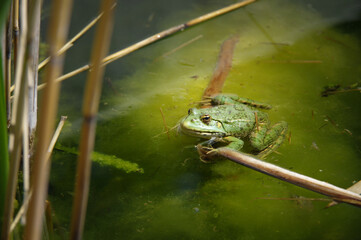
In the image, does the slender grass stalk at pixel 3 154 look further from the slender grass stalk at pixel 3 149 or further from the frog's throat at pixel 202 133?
the frog's throat at pixel 202 133

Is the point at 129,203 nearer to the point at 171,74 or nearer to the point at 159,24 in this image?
the point at 171,74

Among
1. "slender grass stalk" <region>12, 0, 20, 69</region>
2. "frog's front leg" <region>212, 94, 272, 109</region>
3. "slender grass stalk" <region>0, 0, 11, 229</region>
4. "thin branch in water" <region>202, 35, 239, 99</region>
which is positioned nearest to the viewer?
"slender grass stalk" <region>0, 0, 11, 229</region>

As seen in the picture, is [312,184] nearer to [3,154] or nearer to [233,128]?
[233,128]

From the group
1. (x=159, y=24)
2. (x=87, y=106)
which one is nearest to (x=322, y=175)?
(x=87, y=106)

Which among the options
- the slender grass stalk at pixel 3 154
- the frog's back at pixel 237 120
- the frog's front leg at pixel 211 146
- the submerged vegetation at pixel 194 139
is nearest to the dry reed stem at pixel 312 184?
the submerged vegetation at pixel 194 139

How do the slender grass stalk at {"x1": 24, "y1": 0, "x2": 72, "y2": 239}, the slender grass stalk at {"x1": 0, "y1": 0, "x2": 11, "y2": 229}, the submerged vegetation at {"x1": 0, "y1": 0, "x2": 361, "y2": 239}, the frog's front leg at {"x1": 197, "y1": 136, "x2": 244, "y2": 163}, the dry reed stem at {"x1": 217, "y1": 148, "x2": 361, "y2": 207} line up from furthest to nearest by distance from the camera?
the frog's front leg at {"x1": 197, "y1": 136, "x2": 244, "y2": 163}
the submerged vegetation at {"x1": 0, "y1": 0, "x2": 361, "y2": 239}
the dry reed stem at {"x1": 217, "y1": 148, "x2": 361, "y2": 207}
the slender grass stalk at {"x1": 0, "y1": 0, "x2": 11, "y2": 229}
the slender grass stalk at {"x1": 24, "y1": 0, "x2": 72, "y2": 239}

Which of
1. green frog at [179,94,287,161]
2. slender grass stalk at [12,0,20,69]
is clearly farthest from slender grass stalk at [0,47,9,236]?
green frog at [179,94,287,161]

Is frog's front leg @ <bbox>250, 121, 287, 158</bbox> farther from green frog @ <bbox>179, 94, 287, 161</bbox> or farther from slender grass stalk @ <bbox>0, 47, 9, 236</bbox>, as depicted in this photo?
slender grass stalk @ <bbox>0, 47, 9, 236</bbox>
